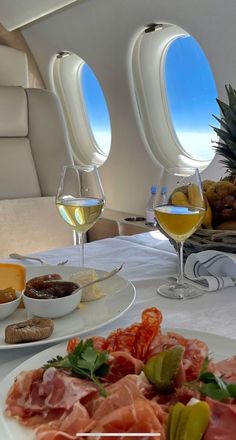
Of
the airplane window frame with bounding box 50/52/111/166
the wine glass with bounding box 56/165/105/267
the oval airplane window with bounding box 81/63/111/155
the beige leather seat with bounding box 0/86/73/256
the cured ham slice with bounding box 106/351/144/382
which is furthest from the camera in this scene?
the airplane window frame with bounding box 50/52/111/166

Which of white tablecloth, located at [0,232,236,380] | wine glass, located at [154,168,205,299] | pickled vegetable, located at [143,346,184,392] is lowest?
white tablecloth, located at [0,232,236,380]

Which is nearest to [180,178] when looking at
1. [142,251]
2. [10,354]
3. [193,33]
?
[142,251]

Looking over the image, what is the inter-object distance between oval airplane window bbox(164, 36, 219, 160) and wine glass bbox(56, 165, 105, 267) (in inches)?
80.5

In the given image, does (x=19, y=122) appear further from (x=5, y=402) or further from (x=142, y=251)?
(x=5, y=402)

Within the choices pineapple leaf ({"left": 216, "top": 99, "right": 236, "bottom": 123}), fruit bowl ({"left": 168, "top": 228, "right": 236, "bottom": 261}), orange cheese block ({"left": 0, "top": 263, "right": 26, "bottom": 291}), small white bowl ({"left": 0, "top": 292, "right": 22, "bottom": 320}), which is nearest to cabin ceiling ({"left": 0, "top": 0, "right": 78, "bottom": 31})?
pineapple leaf ({"left": 216, "top": 99, "right": 236, "bottom": 123})

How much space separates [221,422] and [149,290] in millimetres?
565

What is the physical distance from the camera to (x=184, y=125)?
354cm

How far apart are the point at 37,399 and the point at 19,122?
2462 mm

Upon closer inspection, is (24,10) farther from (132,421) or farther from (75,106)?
(132,421)

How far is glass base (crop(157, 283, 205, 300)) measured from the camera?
95 cm

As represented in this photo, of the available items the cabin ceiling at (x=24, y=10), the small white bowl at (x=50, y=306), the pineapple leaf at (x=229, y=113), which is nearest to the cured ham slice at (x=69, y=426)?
the small white bowl at (x=50, y=306)

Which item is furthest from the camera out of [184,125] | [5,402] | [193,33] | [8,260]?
[184,125]

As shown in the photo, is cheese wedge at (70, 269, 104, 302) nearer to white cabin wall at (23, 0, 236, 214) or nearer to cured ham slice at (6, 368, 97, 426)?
cured ham slice at (6, 368, 97, 426)

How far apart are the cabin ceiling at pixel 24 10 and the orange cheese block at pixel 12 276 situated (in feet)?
8.91
